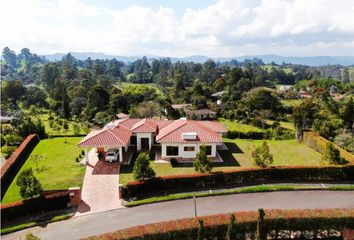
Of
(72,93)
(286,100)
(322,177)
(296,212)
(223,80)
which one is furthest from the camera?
(223,80)

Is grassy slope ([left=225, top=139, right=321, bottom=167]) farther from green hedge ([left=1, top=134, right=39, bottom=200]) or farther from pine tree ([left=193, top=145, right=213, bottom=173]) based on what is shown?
green hedge ([left=1, top=134, right=39, bottom=200])

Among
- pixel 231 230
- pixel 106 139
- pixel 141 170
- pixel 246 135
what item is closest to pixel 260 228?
pixel 231 230

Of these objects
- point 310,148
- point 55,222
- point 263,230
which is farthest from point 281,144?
point 55,222

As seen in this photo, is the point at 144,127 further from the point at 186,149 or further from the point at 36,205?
the point at 36,205

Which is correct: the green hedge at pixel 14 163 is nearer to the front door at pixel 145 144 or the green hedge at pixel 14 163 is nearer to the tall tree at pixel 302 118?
→ the front door at pixel 145 144

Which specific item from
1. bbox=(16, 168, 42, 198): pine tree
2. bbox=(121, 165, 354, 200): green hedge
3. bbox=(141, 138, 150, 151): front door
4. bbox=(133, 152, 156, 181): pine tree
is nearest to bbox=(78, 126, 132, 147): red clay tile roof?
bbox=(141, 138, 150, 151): front door

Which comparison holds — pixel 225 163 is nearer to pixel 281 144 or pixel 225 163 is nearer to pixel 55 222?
pixel 281 144
